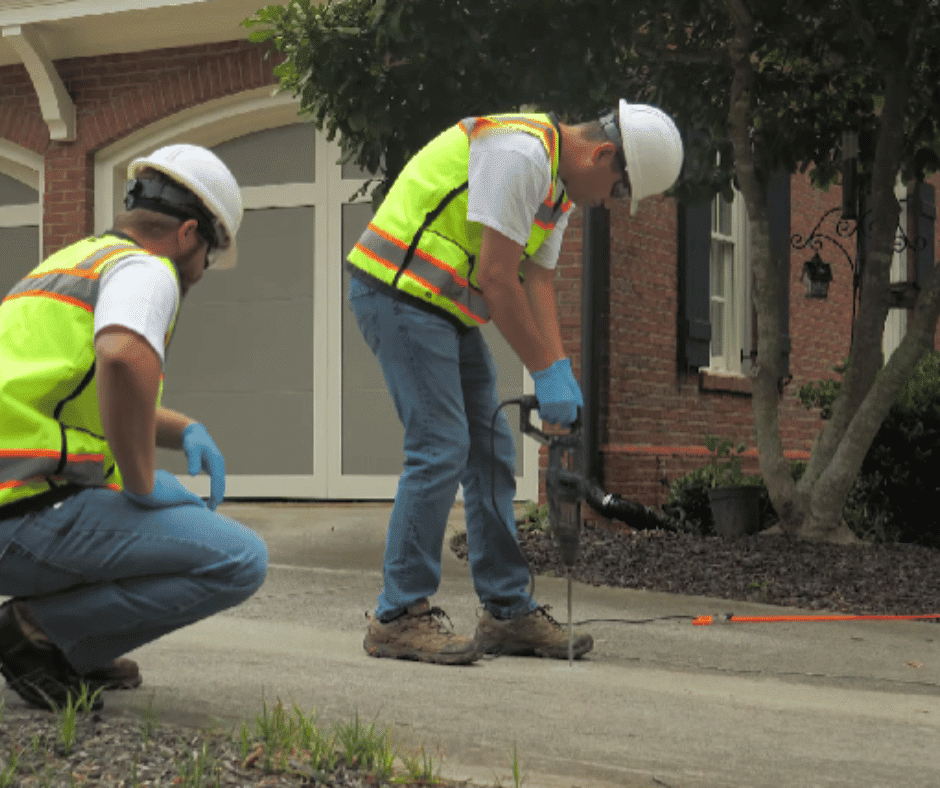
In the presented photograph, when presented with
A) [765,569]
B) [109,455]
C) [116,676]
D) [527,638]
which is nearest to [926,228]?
[765,569]

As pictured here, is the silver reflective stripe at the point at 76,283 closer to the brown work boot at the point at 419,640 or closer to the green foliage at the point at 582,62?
the brown work boot at the point at 419,640

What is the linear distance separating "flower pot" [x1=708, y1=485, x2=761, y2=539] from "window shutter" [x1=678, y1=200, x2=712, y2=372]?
1985mm

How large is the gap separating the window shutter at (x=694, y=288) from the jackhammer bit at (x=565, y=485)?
5.83 meters

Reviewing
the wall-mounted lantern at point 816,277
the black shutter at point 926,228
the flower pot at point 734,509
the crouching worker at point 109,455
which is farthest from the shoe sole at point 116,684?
the black shutter at point 926,228

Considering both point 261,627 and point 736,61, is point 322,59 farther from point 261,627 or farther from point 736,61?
point 261,627

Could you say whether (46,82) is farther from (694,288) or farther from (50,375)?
(50,375)

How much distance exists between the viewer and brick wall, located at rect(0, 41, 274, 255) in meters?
10.6

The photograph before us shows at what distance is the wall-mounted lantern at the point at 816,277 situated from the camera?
10.7 m

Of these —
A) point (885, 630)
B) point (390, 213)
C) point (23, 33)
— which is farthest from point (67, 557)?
point (23, 33)

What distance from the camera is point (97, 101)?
10.9 metres

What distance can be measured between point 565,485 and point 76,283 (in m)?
1.92

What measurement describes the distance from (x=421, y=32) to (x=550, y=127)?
2.36 m

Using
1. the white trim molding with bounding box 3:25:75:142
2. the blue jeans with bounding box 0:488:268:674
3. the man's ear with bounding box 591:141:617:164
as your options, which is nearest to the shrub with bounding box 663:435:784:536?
the man's ear with bounding box 591:141:617:164

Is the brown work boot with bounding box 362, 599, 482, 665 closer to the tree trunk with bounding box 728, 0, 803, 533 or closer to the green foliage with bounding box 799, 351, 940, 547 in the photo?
the tree trunk with bounding box 728, 0, 803, 533
